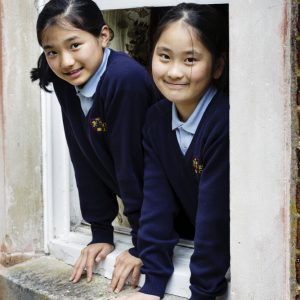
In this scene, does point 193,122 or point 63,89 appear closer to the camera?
point 193,122

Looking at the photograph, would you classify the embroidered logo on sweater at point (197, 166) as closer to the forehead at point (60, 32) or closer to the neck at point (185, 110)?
the neck at point (185, 110)

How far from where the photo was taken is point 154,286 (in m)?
2.88

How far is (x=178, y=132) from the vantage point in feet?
9.17

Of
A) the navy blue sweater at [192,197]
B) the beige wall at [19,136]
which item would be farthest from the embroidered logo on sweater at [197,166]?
the beige wall at [19,136]

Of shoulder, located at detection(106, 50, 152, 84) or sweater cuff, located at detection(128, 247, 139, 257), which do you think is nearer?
shoulder, located at detection(106, 50, 152, 84)

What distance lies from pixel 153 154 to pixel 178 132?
0.51 feet

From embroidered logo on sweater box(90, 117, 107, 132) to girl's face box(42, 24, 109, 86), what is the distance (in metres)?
0.17

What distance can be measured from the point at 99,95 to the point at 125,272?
2.50 feet

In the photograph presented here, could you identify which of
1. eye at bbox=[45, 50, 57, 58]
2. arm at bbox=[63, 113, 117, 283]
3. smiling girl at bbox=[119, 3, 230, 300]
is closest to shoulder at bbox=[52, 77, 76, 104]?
arm at bbox=[63, 113, 117, 283]

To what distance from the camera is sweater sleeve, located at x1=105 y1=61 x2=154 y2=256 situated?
2.89 metres

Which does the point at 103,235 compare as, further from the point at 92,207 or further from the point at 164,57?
the point at 164,57

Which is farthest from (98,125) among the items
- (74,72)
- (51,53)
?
(51,53)

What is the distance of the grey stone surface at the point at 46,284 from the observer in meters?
3.08

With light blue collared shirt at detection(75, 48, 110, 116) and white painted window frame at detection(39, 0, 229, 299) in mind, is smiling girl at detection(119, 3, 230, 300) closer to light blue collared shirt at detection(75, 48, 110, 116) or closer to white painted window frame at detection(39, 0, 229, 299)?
light blue collared shirt at detection(75, 48, 110, 116)
